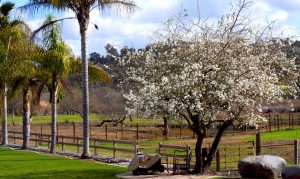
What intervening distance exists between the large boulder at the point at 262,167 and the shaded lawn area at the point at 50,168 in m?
4.60

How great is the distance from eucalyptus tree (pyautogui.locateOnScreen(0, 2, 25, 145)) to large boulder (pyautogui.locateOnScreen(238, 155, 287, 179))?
19.4 metres

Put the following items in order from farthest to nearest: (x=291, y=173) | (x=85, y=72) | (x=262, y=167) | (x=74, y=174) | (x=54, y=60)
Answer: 1. (x=54, y=60)
2. (x=85, y=72)
3. (x=74, y=174)
4. (x=262, y=167)
5. (x=291, y=173)

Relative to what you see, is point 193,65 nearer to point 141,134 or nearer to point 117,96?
point 141,134

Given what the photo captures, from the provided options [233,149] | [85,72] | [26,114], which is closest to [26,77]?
[26,114]

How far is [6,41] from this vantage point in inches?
1427

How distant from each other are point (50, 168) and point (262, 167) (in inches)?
340

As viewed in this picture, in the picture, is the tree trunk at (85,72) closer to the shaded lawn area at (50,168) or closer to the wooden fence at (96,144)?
the wooden fence at (96,144)

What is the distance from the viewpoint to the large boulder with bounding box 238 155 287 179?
59.2ft

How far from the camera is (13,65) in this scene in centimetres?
3341

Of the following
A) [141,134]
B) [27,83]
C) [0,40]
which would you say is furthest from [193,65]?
[141,134]

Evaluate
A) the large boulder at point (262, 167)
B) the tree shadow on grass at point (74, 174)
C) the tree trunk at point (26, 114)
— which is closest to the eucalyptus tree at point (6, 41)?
the tree trunk at point (26, 114)

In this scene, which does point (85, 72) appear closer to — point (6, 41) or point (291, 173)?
point (6, 41)

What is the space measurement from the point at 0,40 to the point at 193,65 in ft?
68.4

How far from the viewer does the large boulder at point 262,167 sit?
1803cm
